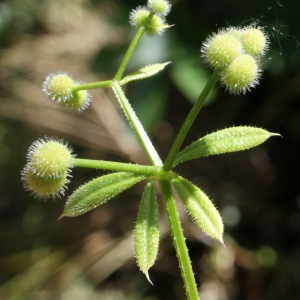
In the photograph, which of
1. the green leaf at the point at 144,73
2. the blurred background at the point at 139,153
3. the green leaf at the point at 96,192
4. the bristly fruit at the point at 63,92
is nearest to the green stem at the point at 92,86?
the bristly fruit at the point at 63,92

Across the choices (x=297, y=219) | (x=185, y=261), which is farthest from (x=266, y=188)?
(x=185, y=261)

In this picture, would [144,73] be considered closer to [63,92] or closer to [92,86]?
[92,86]

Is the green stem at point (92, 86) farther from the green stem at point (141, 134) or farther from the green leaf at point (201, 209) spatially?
the green leaf at point (201, 209)

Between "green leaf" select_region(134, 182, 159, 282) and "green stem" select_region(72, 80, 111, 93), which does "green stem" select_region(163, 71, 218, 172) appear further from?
"green stem" select_region(72, 80, 111, 93)

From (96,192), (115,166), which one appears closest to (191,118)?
(115,166)

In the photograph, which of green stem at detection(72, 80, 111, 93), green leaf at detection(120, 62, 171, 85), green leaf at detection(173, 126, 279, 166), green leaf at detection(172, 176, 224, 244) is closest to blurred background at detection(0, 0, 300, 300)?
green leaf at detection(120, 62, 171, 85)

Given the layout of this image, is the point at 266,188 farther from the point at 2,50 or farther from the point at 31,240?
the point at 2,50
